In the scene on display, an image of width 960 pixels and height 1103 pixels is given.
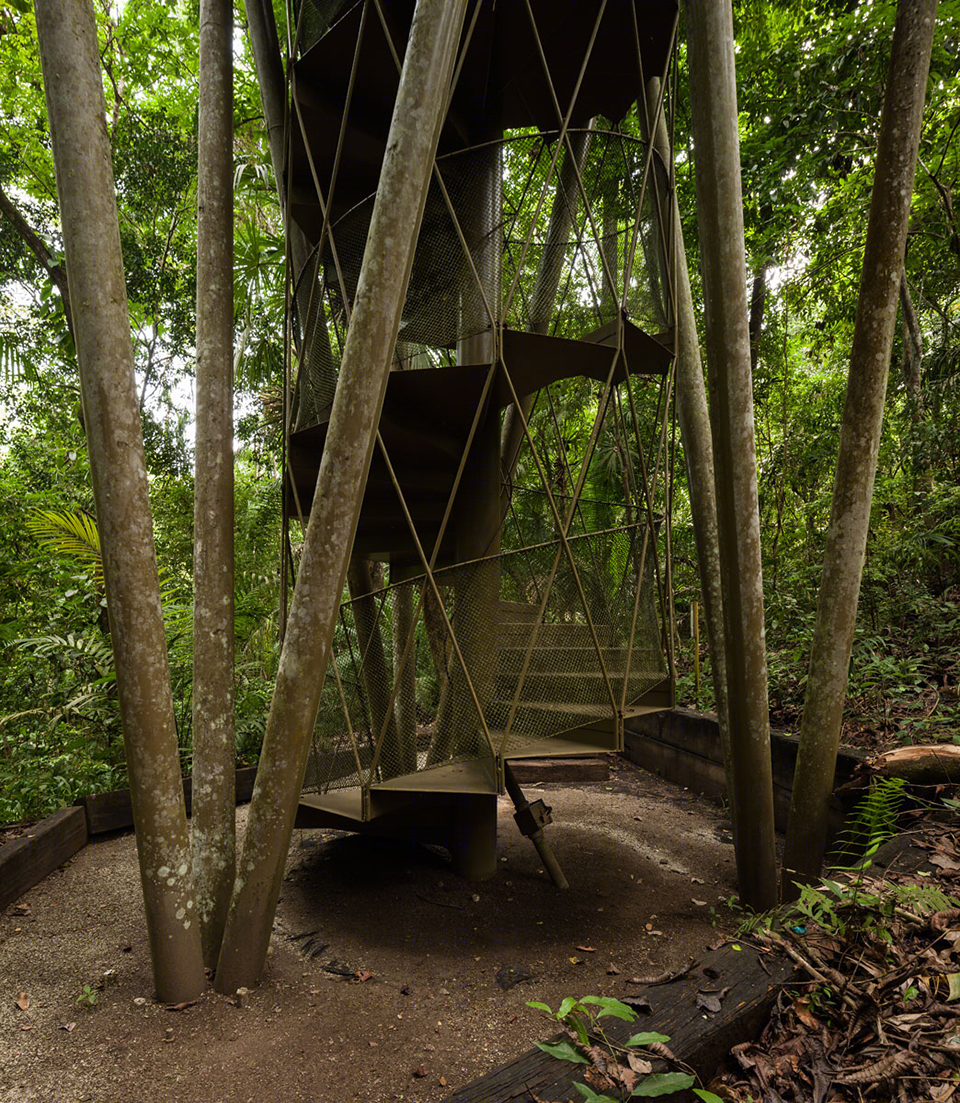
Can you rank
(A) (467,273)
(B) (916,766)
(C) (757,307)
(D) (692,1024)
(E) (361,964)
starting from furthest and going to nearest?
(C) (757,307) → (A) (467,273) → (B) (916,766) → (E) (361,964) → (D) (692,1024)

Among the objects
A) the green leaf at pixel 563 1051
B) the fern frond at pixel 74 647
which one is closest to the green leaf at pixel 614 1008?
the green leaf at pixel 563 1051

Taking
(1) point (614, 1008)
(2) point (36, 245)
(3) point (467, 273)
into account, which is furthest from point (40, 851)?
(2) point (36, 245)

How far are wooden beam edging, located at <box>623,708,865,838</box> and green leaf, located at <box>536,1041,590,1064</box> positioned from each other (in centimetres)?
288

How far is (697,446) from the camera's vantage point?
4.08m

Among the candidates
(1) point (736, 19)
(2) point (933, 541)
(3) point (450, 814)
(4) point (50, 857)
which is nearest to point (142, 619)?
(3) point (450, 814)

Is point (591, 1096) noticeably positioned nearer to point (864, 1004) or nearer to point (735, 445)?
point (864, 1004)

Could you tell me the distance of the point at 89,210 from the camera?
2291mm

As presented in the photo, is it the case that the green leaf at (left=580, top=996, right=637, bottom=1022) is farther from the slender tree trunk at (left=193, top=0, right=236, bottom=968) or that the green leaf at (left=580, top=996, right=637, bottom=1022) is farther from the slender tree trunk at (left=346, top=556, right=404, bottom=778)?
the slender tree trunk at (left=346, top=556, right=404, bottom=778)

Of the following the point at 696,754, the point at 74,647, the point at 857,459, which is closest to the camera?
the point at 857,459

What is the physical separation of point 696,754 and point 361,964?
372 centimetres

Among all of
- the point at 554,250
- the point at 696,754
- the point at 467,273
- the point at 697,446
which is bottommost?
the point at 696,754

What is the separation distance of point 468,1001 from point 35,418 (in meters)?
9.13

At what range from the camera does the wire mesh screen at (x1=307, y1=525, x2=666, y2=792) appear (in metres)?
3.38

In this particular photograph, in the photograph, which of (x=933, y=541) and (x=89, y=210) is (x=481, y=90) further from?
(x=933, y=541)
